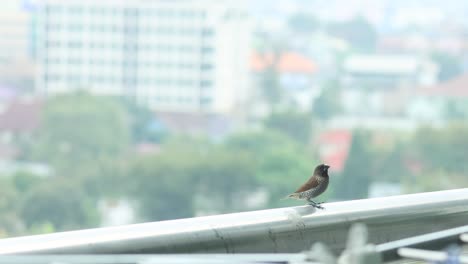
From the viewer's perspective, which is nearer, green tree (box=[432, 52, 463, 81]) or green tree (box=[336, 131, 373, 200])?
green tree (box=[336, 131, 373, 200])

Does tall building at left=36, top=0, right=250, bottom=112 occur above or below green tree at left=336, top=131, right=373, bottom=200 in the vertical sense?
above

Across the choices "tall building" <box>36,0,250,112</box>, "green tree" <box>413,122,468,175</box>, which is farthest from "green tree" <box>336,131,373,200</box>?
"tall building" <box>36,0,250,112</box>

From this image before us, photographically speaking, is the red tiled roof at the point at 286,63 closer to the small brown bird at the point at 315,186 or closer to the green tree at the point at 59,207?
the green tree at the point at 59,207

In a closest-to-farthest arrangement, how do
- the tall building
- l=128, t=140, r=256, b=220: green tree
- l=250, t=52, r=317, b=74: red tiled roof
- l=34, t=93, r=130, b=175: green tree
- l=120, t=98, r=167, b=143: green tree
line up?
l=128, t=140, r=256, b=220: green tree → l=34, t=93, r=130, b=175: green tree → l=120, t=98, r=167, b=143: green tree → the tall building → l=250, t=52, r=317, b=74: red tiled roof

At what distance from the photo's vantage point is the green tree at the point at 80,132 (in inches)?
790

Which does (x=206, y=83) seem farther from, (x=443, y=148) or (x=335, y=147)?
(x=443, y=148)

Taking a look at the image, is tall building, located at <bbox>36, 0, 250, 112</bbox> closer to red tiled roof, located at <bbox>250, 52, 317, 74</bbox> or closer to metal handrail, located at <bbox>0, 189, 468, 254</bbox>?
red tiled roof, located at <bbox>250, 52, 317, 74</bbox>

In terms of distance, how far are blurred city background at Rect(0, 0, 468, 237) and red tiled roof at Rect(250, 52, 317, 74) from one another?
4 centimetres

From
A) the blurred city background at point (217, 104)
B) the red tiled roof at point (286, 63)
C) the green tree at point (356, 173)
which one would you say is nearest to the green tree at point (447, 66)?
the blurred city background at point (217, 104)

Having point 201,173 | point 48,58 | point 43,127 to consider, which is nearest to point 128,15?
point 48,58

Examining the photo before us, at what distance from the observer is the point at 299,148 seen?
20484 mm

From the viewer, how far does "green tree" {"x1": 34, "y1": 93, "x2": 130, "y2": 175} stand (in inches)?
790

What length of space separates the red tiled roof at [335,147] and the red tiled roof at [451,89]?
7.00 ft

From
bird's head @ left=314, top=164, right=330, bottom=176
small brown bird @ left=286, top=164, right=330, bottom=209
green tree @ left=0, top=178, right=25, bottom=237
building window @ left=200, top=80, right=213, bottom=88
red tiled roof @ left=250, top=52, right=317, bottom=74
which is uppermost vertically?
bird's head @ left=314, top=164, right=330, bottom=176
